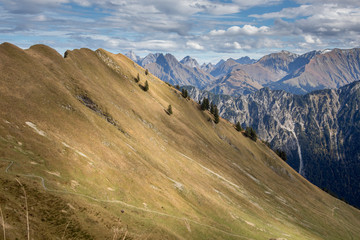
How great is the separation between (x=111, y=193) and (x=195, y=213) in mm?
23392

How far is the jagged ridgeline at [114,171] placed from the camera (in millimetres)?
32266

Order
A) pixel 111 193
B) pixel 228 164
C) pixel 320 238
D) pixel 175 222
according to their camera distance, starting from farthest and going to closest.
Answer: pixel 228 164 < pixel 320 238 < pixel 175 222 < pixel 111 193

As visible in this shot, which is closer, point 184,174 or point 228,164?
point 184,174

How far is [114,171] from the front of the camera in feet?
171

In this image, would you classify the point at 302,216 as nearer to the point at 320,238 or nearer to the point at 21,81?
the point at 320,238

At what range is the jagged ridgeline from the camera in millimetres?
32266

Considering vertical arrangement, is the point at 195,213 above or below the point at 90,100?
below

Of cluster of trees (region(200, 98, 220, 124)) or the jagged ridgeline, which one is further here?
cluster of trees (region(200, 98, 220, 124))

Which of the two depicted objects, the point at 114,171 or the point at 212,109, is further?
the point at 212,109

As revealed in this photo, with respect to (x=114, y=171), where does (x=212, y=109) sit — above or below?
above

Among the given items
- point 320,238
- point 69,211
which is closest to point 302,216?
point 320,238

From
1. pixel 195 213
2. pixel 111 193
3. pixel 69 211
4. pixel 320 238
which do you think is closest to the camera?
pixel 69 211

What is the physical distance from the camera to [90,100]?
7888 centimetres

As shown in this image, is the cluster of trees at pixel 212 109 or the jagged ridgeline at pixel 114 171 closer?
the jagged ridgeline at pixel 114 171
